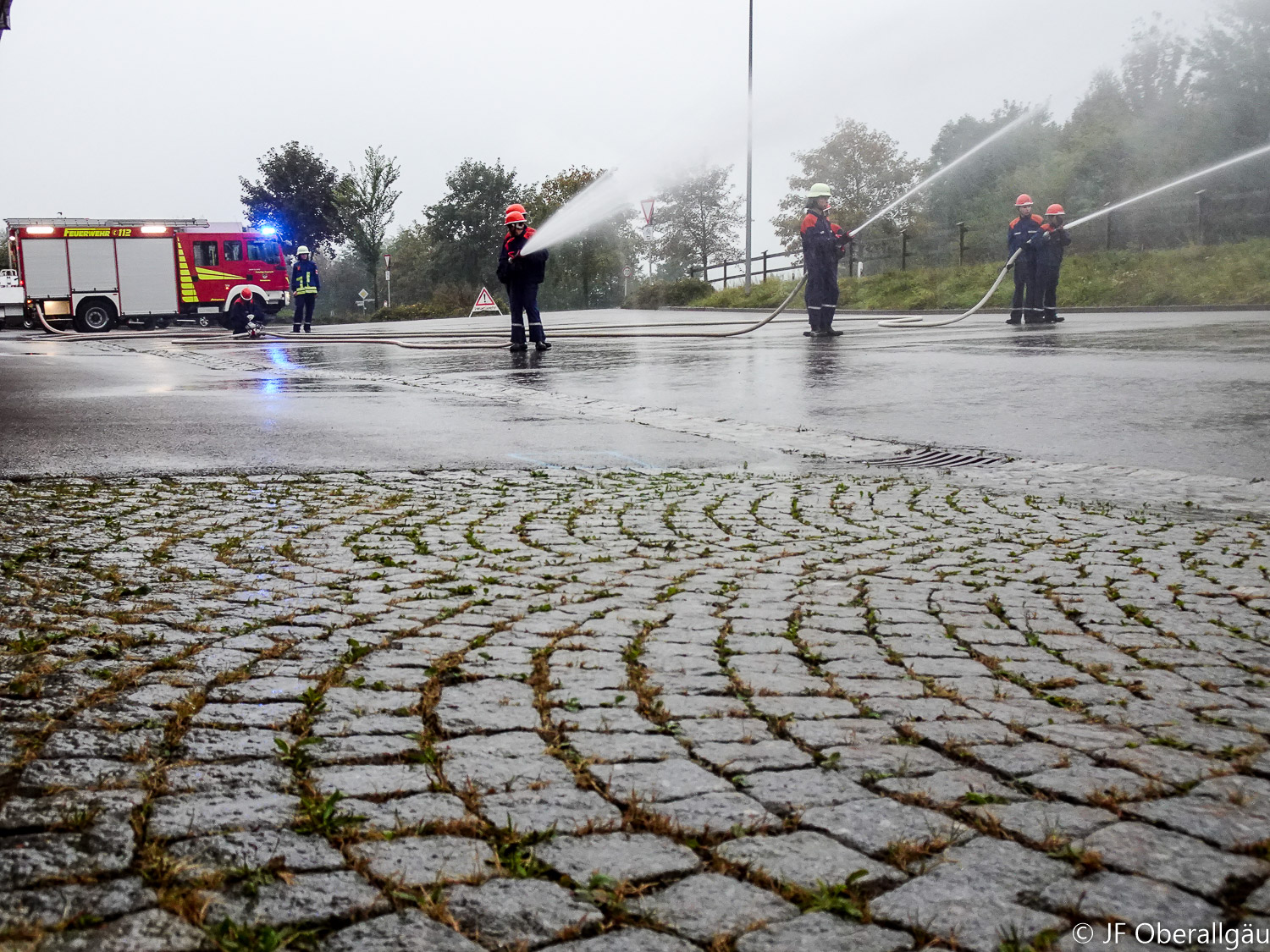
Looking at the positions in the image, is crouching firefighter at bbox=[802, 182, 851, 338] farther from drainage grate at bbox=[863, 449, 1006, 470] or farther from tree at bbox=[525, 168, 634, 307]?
tree at bbox=[525, 168, 634, 307]

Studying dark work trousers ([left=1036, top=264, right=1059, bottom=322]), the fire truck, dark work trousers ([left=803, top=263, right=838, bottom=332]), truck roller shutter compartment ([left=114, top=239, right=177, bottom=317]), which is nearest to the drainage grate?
dark work trousers ([left=803, top=263, right=838, bottom=332])

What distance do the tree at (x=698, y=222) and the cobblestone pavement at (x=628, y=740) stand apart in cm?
7384

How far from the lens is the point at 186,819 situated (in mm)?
2363

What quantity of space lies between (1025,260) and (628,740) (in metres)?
20.2

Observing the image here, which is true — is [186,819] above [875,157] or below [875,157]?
below

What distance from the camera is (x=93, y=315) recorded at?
38.6 metres

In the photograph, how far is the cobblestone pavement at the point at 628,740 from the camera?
6.82ft

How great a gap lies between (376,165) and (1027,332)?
4199 cm

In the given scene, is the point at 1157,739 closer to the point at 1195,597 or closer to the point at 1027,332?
the point at 1195,597

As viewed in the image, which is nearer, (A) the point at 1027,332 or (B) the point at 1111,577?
(B) the point at 1111,577

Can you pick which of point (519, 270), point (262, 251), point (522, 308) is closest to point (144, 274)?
point (262, 251)

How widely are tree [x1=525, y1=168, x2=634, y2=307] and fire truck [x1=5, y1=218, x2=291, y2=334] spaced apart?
73.9ft

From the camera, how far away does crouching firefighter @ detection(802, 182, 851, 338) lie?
711 inches

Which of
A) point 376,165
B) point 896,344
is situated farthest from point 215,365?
point 376,165
